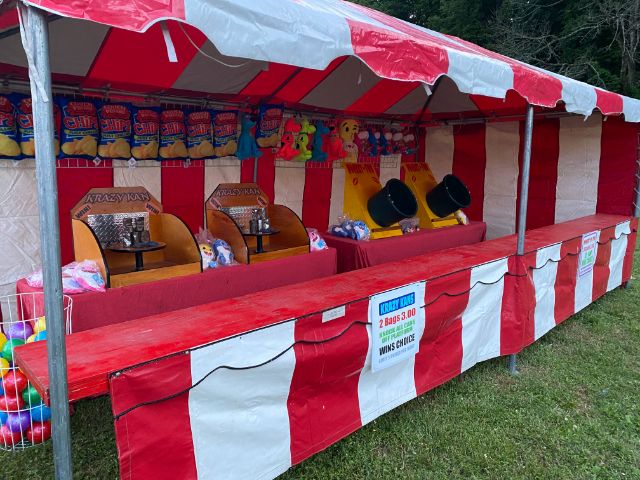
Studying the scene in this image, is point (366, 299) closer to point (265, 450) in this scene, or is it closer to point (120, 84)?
point (265, 450)

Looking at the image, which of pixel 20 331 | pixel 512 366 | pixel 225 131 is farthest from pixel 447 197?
pixel 20 331

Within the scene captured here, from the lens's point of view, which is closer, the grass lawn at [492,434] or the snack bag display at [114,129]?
the grass lawn at [492,434]

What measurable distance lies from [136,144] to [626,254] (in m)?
4.90

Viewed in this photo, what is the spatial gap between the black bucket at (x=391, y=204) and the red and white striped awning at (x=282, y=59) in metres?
0.93

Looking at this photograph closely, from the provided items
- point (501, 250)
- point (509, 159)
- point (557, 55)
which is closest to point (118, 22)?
point (501, 250)

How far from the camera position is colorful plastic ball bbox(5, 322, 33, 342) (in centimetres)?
231

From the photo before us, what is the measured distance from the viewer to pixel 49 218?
124cm

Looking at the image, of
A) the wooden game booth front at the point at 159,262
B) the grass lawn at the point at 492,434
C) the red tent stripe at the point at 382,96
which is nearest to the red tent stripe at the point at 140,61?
the wooden game booth front at the point at 159,262

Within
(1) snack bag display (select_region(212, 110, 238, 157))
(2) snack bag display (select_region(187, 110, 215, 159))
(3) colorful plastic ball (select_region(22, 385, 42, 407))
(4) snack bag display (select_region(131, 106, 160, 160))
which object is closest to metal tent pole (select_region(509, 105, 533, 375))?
(1) snack bag display (select_region(212, 110, 238, 157))

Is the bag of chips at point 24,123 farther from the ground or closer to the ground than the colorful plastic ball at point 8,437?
farther from the ground

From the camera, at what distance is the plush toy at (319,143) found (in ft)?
14.6

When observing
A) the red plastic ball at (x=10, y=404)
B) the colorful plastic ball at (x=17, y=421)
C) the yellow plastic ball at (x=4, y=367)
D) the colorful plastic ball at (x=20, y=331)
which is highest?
the colorful plastic ball at (x=20, y=331)

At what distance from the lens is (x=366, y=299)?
7.03 ft

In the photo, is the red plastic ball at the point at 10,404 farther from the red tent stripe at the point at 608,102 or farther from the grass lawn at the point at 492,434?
the red tent stripe at the point at 608,102
